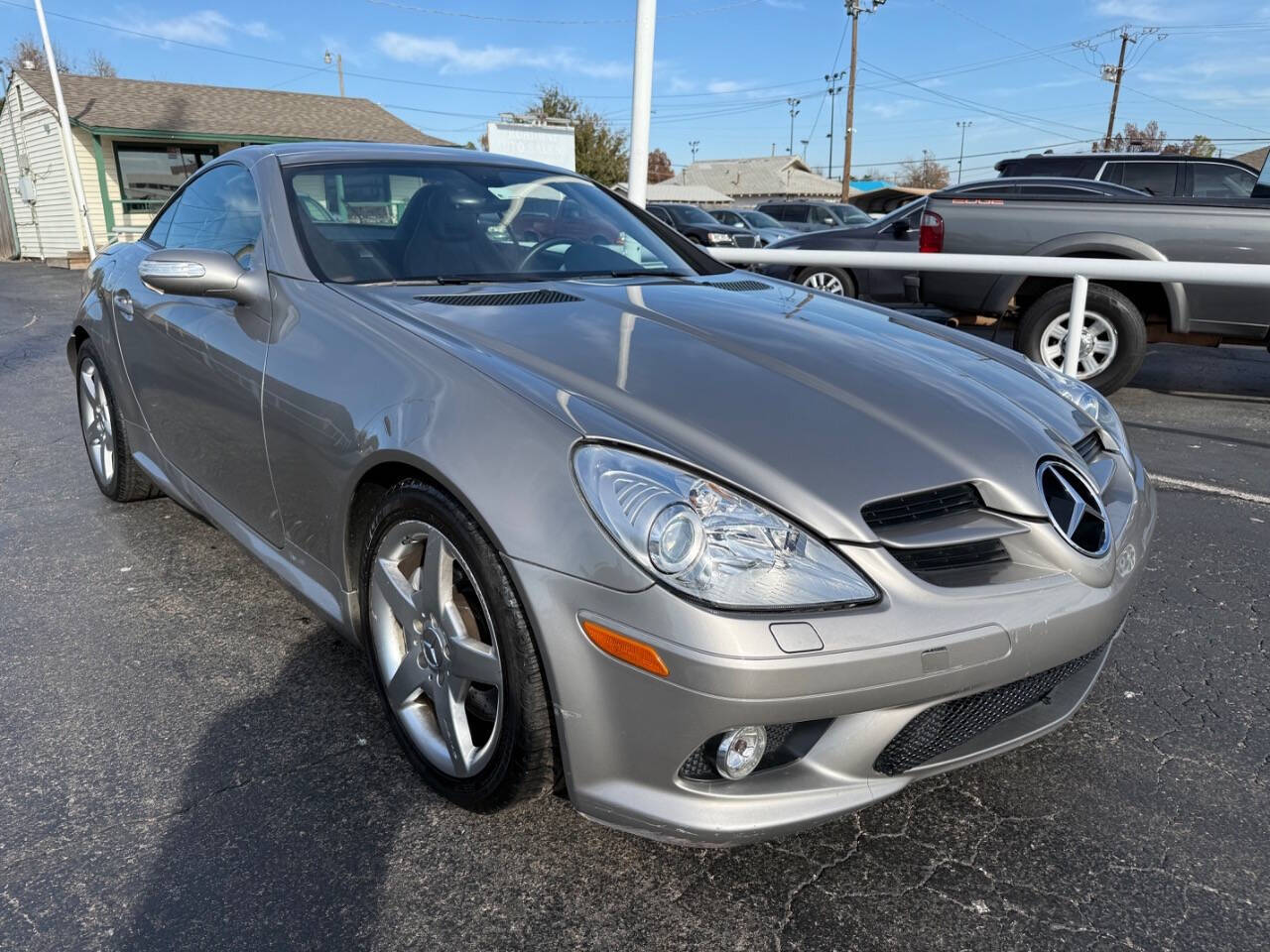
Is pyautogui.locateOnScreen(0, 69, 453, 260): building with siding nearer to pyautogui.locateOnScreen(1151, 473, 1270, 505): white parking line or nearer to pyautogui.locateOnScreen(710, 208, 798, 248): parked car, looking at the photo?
pyautogui.locateOnScreen(710, 208, 798, 248): parked car

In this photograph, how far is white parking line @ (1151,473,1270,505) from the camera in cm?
431

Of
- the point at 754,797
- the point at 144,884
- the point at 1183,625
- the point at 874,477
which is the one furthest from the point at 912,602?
the point at 1183,625

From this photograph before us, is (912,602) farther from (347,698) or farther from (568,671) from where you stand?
(347,698)

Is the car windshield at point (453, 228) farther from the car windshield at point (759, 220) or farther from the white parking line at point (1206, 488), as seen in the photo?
the car windshield at point (759, 220)

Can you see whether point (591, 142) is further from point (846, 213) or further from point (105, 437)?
point (105, 437)

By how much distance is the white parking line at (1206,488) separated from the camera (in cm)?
431

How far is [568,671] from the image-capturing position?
1.72 metres

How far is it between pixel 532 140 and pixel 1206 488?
1669cm

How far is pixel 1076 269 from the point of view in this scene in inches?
220

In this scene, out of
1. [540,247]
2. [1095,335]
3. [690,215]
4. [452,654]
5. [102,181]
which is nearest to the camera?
[452,654]

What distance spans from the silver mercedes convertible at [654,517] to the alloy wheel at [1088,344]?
3.99 metres

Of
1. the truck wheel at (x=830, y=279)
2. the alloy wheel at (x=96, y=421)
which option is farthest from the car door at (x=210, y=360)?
the truck wheel at (x=830, y=279)

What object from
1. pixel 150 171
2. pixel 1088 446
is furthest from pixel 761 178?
pixel 1088 446

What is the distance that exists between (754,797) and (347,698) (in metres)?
1.39
